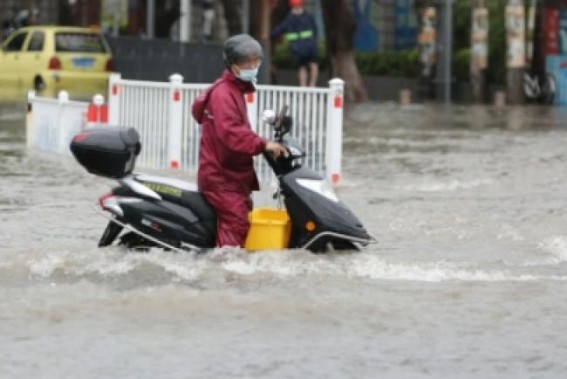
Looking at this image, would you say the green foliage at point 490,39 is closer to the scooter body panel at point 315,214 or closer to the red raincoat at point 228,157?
the scooter body panel at point 315,214

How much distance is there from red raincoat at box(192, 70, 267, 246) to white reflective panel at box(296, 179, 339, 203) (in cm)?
31

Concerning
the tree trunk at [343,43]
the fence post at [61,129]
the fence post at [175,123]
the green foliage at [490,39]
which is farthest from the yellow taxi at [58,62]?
the fence post at [175,123]

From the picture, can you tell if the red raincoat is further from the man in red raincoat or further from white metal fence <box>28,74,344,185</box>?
white metal fence <box>28,74,344,185</box>

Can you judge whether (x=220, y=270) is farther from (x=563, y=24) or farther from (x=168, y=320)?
(x=563, y=24)

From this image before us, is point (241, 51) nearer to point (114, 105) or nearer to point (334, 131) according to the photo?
point (334, 131)

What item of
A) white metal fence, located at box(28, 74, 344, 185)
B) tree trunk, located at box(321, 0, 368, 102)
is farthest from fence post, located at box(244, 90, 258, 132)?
tree trunk, located at box(321, 0, 368, 102)

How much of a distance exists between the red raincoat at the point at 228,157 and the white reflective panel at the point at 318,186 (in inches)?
12.2

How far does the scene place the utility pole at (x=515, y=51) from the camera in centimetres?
3394

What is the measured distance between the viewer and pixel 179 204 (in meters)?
11.8

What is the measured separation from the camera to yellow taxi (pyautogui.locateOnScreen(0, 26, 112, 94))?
36219 mm

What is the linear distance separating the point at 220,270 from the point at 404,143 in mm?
12721

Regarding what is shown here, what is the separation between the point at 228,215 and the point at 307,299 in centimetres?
113

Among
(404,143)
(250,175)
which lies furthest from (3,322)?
(404,143)

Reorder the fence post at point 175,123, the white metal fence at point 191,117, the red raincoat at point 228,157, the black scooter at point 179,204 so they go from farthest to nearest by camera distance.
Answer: the fence post at point 175,123
the white metal fence at point 191,117
the red raincoat at point 228,157
the black scooter at point 179,204
